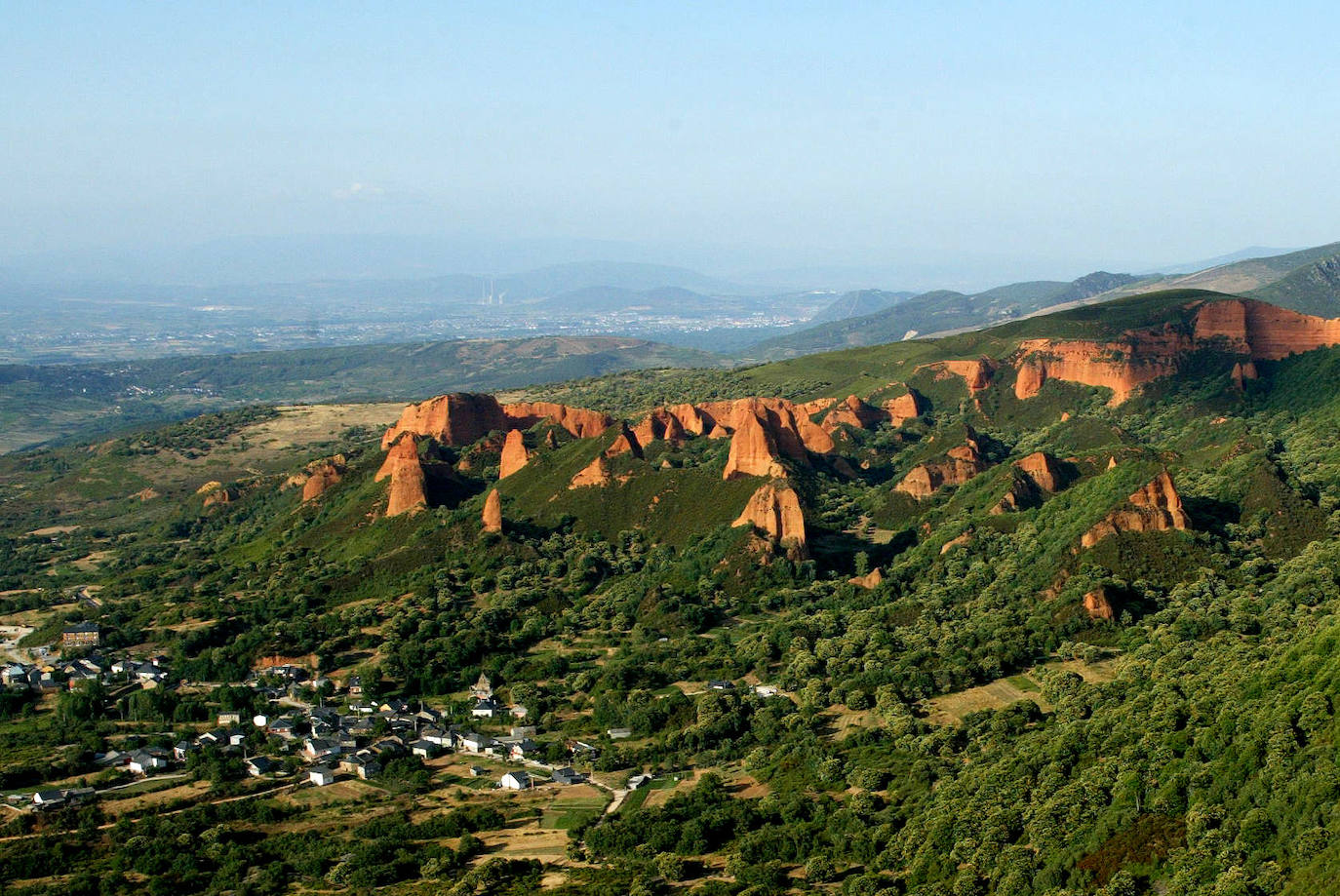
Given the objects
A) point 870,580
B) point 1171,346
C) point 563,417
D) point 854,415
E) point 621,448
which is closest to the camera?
point 870,580

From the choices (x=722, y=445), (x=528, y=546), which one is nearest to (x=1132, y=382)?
(x=722, y=445)

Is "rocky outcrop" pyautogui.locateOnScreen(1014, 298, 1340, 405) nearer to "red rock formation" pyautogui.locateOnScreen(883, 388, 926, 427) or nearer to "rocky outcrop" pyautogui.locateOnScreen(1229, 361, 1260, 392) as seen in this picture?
"rocky outcrop" pyautogui.locateOnScreen(1229, 361, 1260, 392)

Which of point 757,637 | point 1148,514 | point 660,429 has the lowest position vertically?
point 757,637

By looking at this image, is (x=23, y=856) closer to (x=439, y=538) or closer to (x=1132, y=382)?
(x=439, y=538)

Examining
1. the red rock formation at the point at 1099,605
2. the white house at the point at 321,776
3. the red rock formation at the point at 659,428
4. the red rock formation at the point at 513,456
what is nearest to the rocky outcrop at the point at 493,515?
the red rock formation at the point at 513,456

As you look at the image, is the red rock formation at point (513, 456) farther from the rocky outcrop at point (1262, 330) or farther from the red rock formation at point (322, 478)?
the rocky outcrop at point (1262, 330)

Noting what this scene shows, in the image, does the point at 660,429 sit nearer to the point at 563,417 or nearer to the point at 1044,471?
the point at 563,417

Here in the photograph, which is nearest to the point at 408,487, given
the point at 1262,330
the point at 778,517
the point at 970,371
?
the point at 778,517
